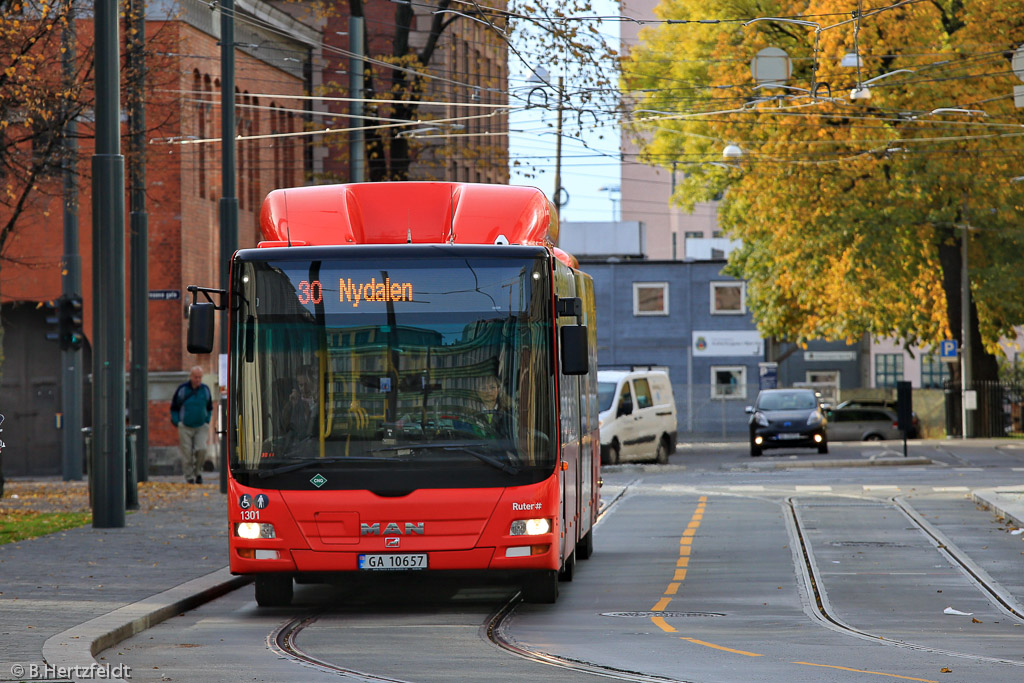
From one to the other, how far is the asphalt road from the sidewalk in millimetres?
271

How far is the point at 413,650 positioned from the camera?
431 inches

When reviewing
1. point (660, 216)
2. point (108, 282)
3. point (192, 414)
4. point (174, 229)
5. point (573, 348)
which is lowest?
point (192, 414)

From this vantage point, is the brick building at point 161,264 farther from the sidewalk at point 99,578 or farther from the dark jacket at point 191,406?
the sidewalk at point 99,578

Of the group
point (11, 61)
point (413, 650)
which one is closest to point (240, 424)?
point (413, 650)

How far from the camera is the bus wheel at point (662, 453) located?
3894 centimetres

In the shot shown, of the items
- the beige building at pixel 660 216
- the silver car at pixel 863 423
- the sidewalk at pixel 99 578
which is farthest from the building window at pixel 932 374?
the sidewalk at pixel 99 578

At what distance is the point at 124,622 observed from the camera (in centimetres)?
1174

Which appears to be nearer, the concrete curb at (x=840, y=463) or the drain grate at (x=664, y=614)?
the drain grate at (x=664, y=614)

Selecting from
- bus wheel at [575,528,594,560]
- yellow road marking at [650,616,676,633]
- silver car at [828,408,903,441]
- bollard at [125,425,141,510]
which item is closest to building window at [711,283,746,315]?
silver car at [828,408,903,441]

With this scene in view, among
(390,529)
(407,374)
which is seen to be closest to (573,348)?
(407,374)

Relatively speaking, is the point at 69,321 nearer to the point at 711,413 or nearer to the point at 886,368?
the point at 711,413

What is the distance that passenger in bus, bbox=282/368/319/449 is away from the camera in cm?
1281

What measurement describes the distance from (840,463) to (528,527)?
25.0 metres

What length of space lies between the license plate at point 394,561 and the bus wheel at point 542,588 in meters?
1.01
